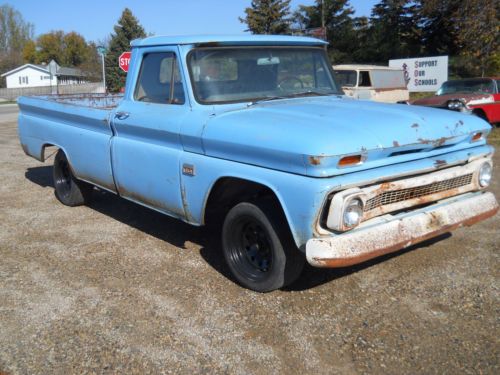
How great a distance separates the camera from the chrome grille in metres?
3.52

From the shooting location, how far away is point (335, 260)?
3.28 metres

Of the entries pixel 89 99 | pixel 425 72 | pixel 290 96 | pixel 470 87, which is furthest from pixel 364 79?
pixel 290 96

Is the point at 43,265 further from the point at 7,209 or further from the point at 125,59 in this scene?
the point at 125,59

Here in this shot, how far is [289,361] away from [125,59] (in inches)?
383

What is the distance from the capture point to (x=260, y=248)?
3984mm

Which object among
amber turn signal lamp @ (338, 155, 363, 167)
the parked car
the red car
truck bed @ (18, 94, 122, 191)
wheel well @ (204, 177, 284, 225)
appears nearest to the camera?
amber turn signal lamp @ (338, 155, 363, 167)

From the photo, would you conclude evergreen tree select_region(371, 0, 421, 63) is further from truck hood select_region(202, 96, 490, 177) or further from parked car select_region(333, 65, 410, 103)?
truck hood select_region(202, 96, 490, 177)

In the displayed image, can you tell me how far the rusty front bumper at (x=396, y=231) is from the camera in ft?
10.8

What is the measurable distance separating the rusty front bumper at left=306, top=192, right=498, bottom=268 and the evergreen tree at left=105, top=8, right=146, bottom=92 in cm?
3745

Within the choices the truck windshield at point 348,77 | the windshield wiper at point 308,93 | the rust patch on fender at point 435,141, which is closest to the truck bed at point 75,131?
the windshield wiper at point 308,93

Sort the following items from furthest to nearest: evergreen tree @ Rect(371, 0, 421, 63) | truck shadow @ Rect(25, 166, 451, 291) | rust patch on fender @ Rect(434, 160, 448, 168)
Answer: evergreen tree @ Rect(371, 0, 421, 63)
truck shadow @ Rect(25, 166, 451, 291)
rust patch on fender @ Rect(434, 160, 448, 168)

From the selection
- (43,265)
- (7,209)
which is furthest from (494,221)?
(7,209)

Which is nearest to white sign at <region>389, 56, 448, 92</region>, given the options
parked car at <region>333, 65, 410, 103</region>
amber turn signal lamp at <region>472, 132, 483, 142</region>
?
parked car at <region>333, 65, 410, 103</region>

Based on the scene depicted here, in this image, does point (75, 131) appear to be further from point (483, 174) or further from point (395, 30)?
A: point (395, 30)
